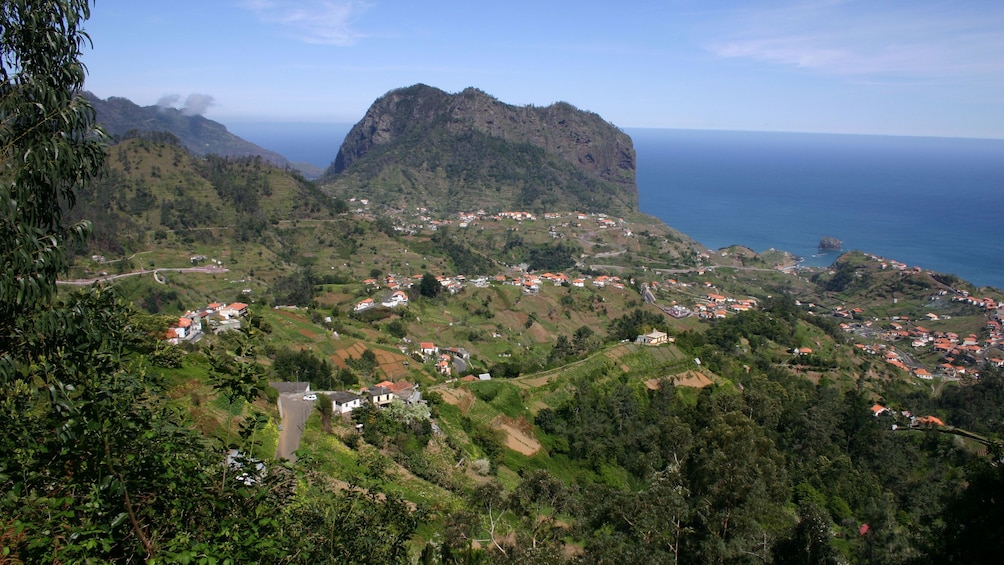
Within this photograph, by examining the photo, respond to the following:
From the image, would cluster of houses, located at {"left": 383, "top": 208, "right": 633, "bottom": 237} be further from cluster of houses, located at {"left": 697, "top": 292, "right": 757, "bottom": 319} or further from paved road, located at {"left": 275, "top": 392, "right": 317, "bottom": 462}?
paved road, located at {"left": 275, "top": 392, "right": 317, "bottom": 462}

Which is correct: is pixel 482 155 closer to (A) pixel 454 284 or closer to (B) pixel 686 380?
(A) pixel 454 284

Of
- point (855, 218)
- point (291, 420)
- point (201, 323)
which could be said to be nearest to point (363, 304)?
point (201, 323)

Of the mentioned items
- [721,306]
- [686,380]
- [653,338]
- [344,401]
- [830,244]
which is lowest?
[721,306]

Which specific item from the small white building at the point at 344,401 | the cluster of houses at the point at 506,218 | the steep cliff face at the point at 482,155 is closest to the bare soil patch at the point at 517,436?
the small white building at the point at 344,401

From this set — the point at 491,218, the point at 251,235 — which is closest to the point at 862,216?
the point at 491,218

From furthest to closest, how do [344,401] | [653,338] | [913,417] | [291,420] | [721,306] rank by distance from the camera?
[721,306], [653,338], [913,417], [344,401], [291,420]

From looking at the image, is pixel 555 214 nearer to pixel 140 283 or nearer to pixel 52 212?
pixel 140 283
